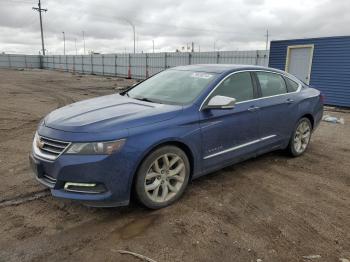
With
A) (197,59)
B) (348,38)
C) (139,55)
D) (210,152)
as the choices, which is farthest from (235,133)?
(139,55)

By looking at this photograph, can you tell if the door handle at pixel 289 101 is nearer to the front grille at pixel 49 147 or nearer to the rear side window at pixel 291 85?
the rear side window at pixel 291 85

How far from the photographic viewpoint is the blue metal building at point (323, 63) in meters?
12.3

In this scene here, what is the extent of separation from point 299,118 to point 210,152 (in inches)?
90.5

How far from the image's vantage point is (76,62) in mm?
44656

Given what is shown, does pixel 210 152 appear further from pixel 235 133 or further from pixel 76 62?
pixel 76 62

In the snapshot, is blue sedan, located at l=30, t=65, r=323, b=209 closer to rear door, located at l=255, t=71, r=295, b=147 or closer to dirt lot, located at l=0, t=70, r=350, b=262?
rear door, located at l=255, t=71, r=295, b=147

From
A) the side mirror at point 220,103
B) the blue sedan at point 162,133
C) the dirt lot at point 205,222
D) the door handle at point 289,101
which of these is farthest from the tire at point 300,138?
the side mirror at point 220,103

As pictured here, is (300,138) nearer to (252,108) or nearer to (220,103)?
(252,108)

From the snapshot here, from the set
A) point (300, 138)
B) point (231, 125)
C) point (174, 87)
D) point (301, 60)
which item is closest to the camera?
A: point (231, 125)

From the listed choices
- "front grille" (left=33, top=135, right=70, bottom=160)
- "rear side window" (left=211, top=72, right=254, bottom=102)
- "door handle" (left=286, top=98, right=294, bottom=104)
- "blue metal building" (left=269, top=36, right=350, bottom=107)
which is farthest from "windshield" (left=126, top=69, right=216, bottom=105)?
"blue metal building" (left=269, top=36, right=350, bottom=107)

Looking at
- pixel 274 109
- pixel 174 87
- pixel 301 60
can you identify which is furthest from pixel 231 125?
pixel 301 60

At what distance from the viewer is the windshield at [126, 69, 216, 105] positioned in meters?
4.12

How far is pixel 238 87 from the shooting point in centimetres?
455

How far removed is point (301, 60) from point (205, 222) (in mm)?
11908
